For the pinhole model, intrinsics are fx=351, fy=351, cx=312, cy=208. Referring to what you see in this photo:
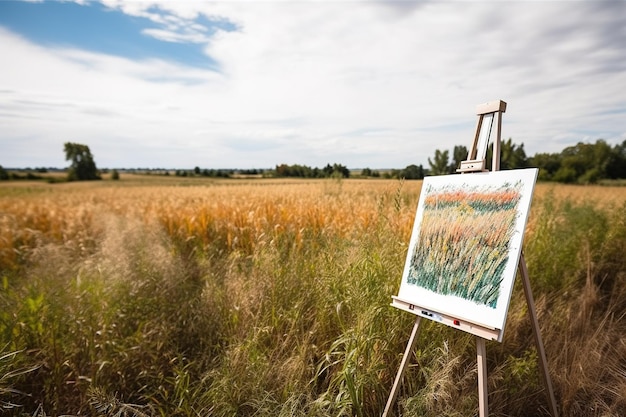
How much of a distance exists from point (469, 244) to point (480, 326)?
1.92ft

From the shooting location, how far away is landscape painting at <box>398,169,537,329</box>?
230 cm

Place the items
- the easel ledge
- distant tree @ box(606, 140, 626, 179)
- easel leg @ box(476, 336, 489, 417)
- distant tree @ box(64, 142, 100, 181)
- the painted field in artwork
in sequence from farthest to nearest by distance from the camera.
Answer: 1. distant tree @ box(606, 140, 626, 179)
2. distant tree @ box(64, 142, 100, 181)
3. the painted field in artwork
4. the easel ledge
5. easel leg @ box(476, 336, 489, 417)

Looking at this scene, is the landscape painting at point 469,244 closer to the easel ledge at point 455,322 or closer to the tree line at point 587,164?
the easel ledge at point 455,322

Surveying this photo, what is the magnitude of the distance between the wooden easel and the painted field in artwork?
0.59 feet

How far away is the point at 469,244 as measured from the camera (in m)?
2.57

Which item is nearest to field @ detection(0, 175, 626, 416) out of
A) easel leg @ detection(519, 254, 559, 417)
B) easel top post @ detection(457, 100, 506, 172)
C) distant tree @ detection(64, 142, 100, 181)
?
easel leg @ detection(519, 254, 559, 417)

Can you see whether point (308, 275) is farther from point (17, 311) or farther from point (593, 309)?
point (593, 309)

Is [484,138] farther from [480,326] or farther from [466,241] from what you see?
[480,326]

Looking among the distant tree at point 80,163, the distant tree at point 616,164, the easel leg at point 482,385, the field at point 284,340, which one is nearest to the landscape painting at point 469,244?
the easel leg at point 482,385

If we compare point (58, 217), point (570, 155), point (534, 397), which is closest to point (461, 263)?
point (534, 397)

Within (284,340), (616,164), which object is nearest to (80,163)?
(284,340)

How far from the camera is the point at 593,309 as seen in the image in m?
4.40

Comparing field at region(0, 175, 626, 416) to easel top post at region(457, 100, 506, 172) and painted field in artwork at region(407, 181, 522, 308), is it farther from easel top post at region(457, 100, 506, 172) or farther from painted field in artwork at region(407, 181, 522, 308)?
easel top post at region(457, 100, 506, 172)

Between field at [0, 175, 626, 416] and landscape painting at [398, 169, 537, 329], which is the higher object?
landscape painting at [398, 169, 537, 329]
